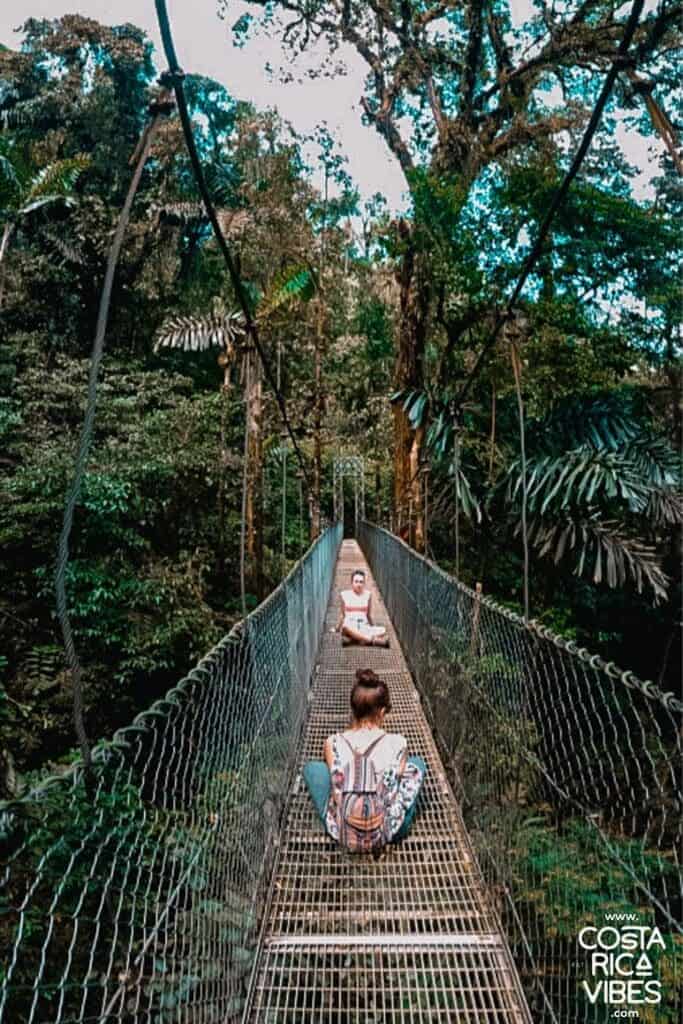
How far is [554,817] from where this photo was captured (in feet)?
4.87

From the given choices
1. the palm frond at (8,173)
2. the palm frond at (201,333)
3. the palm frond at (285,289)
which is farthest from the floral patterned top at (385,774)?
the palm frond at (8,173)

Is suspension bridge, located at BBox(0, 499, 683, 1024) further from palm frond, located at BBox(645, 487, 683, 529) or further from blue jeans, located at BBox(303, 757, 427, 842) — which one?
palm frond, located at BBox(645, 487, 683, 529)

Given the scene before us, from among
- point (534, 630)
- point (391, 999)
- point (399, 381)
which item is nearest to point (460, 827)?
point (391, 999)

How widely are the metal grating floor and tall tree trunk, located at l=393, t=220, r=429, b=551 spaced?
355 centimetres

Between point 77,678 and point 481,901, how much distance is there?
139 cm

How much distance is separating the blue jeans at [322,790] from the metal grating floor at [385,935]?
54mm

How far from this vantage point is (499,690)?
178 centimetres

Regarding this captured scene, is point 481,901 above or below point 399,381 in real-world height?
below

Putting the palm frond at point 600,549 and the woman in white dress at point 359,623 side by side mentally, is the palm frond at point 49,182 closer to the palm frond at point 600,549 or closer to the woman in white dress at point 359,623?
the woman in white dress at point 359,623

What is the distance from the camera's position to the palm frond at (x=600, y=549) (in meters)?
4.61

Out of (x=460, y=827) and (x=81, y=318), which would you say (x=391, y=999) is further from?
(x=81, y=318)

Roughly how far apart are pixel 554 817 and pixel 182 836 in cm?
84

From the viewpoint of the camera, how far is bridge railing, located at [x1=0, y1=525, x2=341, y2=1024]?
30.5 inches

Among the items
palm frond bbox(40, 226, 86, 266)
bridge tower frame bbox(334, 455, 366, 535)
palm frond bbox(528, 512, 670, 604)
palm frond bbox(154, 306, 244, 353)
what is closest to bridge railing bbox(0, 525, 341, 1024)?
palm frond bbox(528, 512, 670, 604)
